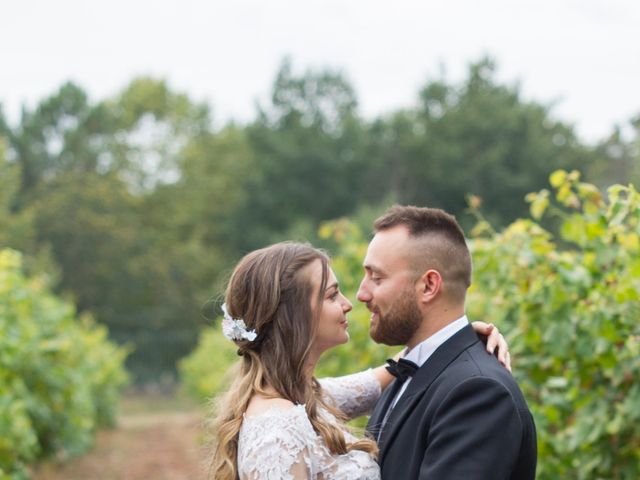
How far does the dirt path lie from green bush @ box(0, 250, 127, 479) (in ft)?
1.76

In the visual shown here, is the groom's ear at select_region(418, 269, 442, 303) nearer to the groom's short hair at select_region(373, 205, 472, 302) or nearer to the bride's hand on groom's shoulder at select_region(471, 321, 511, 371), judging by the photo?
the groom's short hair at select_region(373, 205, 472, 302)

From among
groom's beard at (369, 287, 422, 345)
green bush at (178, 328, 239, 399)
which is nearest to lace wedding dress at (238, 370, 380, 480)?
groom's beard at (369, 287, 422, 345)

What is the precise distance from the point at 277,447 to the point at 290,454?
0.05m

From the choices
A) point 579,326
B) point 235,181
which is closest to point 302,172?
point 235,181

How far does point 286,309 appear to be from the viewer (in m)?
3.44

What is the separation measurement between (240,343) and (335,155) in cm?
3582

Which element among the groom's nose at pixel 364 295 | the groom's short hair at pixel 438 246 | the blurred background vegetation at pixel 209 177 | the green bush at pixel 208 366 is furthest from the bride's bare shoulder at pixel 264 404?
the blurred background vegetation at pixel 209 177

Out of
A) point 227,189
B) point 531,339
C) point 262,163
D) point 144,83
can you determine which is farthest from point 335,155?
point 531,339

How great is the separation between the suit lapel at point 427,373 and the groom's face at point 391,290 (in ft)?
0.48

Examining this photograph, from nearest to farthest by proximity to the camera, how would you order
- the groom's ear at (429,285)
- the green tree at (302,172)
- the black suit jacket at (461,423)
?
1. the black suit jacket at (461,423)
2. the groom's ear at (429,285)
3. the green tree at (302,172)

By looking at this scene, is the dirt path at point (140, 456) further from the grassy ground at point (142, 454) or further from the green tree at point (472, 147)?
the green tree at point (472, 147)

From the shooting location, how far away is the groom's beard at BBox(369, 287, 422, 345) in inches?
127

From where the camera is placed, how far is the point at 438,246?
3.22 m

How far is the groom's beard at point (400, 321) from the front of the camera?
322 centimetres
